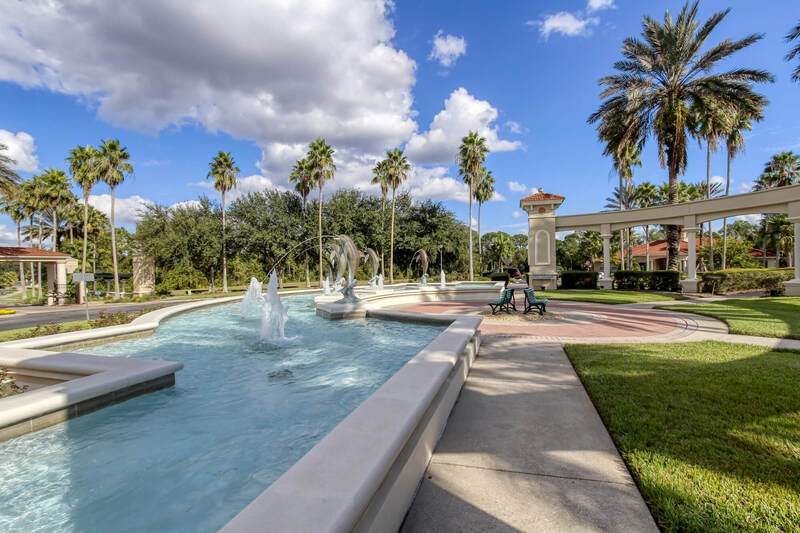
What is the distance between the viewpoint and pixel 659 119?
21.7 meters

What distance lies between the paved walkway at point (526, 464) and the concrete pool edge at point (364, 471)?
22 cm

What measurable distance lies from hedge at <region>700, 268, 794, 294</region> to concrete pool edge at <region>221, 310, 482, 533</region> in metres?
25.0

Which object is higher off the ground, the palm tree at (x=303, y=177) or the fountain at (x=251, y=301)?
the palm tree at (x=303, y=177)

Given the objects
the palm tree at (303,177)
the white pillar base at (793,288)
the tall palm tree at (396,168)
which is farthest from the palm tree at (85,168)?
the white pillar base at (793,288)

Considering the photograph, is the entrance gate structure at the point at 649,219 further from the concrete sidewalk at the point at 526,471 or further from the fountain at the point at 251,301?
the concrete sidewalk at the point at 526,471

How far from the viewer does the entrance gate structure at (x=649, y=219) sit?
18844mm

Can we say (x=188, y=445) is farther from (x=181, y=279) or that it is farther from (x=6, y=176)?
(x=181, y=279)

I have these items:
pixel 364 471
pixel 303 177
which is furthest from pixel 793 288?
pixel 303 177

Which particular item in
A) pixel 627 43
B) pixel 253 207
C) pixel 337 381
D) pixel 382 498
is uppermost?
pixel 627 43

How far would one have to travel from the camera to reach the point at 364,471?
1.83m

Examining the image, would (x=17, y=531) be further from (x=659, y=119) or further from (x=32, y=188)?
(x=32, y=188)

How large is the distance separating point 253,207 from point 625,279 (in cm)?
3550

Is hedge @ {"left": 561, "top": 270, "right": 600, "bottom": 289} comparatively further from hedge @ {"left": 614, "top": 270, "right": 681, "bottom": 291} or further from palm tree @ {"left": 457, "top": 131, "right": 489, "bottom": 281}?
palm tree @ {"left": 457, "top": 131, "right": 489, "bottom": 281}

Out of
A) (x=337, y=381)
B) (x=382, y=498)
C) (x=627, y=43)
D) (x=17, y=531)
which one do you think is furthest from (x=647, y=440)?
(x=627, y=43)
